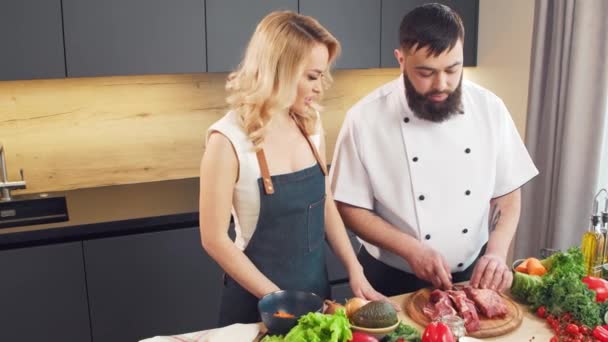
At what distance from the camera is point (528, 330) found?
1550 millimetres

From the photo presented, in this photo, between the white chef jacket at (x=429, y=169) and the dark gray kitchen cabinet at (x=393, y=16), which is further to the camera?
the dark gray kitchen cabinet at (x=393, y=16)

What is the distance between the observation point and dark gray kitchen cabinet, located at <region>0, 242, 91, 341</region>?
2459 mm

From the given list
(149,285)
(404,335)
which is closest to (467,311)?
(404,335)

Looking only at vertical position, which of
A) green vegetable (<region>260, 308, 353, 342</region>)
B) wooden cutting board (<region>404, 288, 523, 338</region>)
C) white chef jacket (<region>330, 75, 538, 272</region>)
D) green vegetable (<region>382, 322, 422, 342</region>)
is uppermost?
white chef jacket (<region>330, 75, 538, 272</region>)

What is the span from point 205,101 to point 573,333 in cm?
225

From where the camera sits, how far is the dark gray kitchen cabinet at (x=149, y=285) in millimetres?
2600

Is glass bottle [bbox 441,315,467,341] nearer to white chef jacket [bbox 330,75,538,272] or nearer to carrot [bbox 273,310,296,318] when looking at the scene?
carrot [bbox 273,310,296,318]

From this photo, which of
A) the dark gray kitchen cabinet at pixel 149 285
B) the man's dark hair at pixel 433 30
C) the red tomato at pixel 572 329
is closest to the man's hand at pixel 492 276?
the red tomato at pixel 572 329

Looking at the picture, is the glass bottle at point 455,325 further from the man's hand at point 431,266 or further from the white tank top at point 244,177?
the white tank top at point 244,177

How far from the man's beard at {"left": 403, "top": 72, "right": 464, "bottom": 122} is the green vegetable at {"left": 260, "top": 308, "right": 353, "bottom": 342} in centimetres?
79

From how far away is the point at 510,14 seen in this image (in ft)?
10.5

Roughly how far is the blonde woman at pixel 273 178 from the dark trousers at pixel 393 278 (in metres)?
0.18

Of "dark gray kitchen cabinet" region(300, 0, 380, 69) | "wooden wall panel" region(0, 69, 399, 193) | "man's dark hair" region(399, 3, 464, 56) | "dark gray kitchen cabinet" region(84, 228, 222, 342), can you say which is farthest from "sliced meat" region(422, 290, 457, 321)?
"wooden wall panel" region(0, 69, 399, 193)

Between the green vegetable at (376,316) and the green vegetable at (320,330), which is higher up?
the green vegetable at (320,330)
